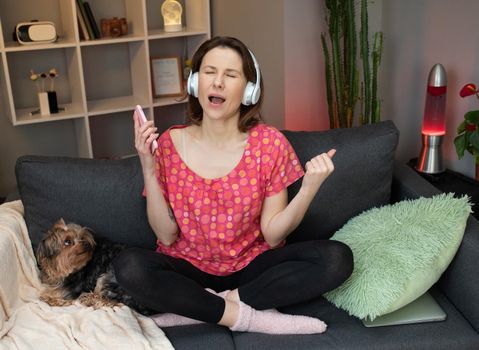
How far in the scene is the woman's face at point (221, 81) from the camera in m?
1.83

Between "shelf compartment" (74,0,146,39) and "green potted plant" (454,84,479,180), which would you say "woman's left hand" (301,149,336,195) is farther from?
"shelf compartment" (74,0,146,39)

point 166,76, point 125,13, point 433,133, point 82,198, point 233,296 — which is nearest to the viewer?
point 233,296

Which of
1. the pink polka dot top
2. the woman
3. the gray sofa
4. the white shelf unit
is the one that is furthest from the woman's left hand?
the white shelf unit

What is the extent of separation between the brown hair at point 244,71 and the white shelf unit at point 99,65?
56.5 inches

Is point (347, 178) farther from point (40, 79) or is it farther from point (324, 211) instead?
point (40, 79)

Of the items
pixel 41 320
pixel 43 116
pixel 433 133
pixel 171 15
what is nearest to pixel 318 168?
pixel 41 320

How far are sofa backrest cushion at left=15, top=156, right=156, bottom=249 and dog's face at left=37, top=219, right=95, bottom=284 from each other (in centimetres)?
10

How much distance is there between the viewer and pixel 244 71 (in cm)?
185

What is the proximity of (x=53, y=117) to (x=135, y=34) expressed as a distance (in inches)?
25.4

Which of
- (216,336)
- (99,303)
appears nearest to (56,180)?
(99,303)

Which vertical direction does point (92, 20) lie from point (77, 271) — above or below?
above

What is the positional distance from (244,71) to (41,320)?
0.91 metres

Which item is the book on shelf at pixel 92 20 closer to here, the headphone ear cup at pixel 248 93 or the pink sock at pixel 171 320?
the headphone ear cup at pixel 248 93

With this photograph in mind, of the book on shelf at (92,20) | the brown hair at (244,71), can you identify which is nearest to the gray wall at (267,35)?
the book on shelf at (92,20)
